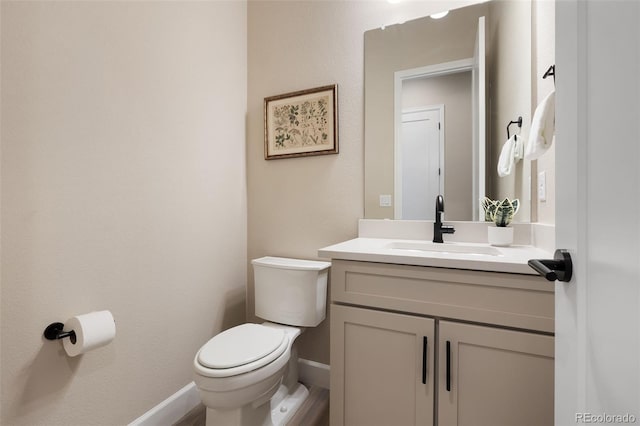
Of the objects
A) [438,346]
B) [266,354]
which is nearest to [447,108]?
[438,346]

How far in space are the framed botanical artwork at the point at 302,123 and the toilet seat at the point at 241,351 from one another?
106 centimetres

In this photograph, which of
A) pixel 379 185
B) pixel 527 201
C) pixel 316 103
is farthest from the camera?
pixel 316 103

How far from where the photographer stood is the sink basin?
1.30 meters

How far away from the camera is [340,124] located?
173cm

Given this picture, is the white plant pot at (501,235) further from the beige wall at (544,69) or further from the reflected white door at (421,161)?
the reflected white door at (421,161)

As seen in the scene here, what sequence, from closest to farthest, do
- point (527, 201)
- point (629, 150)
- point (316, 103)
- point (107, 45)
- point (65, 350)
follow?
point (629, 150) → point (65, 350) → point (107, 45) → point (527, 201) → point (316, 103)

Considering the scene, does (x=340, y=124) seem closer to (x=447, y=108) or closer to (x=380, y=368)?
(x=447, y=108)

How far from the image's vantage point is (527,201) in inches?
51.7

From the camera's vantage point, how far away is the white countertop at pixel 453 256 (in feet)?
3.08

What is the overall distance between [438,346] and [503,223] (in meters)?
0.67

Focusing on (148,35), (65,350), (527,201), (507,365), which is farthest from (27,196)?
(527,201)

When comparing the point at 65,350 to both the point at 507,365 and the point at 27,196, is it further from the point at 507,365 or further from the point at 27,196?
the point at 507,365

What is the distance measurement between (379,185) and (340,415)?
1120 mm

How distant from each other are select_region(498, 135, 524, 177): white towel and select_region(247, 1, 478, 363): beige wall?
70cm
